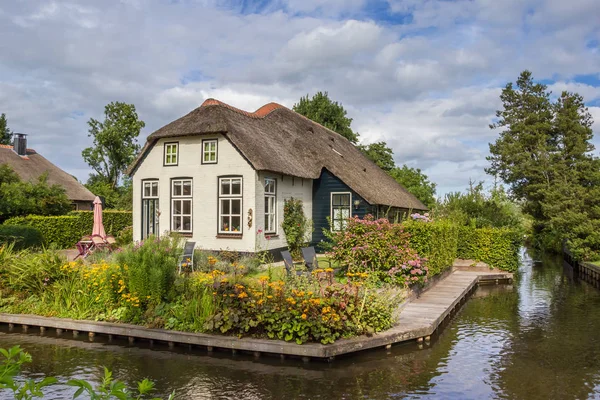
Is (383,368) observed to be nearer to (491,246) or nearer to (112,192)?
(491,246)

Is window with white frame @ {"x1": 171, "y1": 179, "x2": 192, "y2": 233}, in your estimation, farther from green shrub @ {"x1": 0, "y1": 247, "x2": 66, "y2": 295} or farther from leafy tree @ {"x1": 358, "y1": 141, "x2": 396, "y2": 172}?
leafy tree @ {"x1": 358, "y1": 141, "x2": 396, "y2": 172}

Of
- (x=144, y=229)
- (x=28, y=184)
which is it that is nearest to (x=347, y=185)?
(x=144, y=229)

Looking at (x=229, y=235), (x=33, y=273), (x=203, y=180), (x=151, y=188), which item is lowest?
(x=33, y=273)

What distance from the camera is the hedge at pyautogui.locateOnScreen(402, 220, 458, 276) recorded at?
12625 mm

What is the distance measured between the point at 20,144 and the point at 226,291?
1245 inches

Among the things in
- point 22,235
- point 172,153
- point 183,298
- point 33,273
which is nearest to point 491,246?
point 172,153

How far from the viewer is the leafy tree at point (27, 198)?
22.2 metres

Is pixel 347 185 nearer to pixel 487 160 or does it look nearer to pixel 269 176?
pixel 269 176

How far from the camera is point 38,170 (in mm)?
32750

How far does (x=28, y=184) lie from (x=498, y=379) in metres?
23.4

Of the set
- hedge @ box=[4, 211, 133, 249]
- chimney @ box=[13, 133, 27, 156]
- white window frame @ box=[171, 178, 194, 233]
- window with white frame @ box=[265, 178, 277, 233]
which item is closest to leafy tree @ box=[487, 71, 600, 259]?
window with white frame @ box=[265, 178, 277, 233]

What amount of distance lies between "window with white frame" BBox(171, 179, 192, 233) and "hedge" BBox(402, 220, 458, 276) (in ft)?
26.5

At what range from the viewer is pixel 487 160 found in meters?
37.3

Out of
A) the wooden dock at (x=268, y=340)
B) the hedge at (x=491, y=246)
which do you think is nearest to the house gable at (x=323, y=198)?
the hedge at (x=491, y=246)
